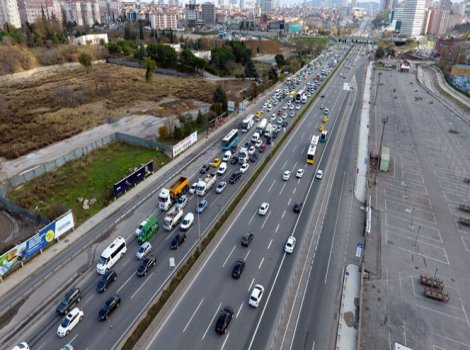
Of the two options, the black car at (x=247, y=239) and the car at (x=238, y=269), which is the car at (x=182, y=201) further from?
the car at (x=238, y=269)

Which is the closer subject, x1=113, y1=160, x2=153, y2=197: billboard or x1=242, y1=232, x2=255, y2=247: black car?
x1=242, y1=232, x2=255, y2=247: black car

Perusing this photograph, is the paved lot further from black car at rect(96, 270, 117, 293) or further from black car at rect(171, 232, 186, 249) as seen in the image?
black car at rect(96, 270, 117, 293)

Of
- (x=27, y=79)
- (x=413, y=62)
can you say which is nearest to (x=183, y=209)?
(x=27, y=79)

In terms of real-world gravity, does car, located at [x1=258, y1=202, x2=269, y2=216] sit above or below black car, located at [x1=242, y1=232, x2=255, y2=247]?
above

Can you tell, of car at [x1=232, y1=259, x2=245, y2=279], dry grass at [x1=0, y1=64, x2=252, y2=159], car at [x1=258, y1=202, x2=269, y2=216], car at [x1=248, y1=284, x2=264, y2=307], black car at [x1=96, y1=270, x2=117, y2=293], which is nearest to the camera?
car at [x1=248, y1=284, x2=264, y2=307]

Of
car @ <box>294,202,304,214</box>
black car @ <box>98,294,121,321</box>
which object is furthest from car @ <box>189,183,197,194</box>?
black car @ <box>98,294,121,321</box>

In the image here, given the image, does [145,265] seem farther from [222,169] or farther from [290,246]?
[222,169]
